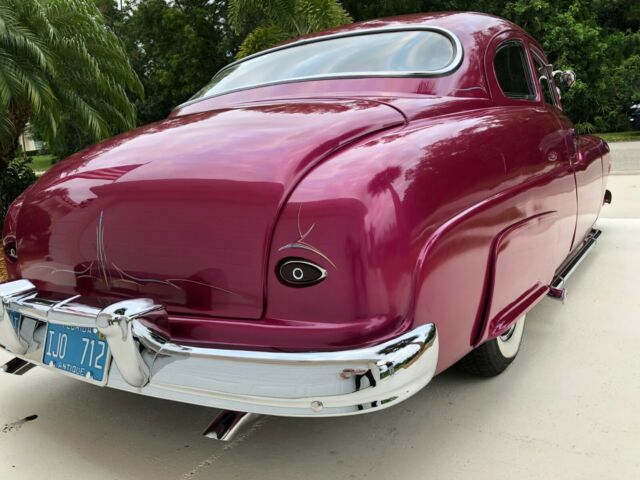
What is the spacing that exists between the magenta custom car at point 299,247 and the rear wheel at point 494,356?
13mm

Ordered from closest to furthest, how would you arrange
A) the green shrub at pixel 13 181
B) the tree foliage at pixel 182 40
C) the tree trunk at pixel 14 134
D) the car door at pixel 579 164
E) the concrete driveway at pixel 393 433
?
1. the concrete driveway at pixel 393 433
2. the car door at pixel 579 164
3. the tree trunk at pixel 14 134
4. the green shrub at pixel 13 181
5. the tree foliage at pixel 182 40

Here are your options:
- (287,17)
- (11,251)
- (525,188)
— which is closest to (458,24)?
(525,188)

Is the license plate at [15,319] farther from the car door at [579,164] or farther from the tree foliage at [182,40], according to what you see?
the tree foliage at [182,40]

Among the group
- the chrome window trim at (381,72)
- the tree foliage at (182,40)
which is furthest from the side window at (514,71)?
the tree foliage at (182,40)

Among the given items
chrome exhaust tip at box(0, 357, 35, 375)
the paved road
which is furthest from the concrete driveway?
the paved road

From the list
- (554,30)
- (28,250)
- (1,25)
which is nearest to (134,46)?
(554,30)

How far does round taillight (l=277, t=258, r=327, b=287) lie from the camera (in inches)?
62.1

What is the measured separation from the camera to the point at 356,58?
2.64 m

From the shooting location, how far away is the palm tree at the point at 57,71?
702cm

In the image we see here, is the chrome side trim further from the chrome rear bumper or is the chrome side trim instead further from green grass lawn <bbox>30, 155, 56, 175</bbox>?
green grass lawn <bbox>30, 155, 56, 175</bbox>

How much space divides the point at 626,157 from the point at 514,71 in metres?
10.5

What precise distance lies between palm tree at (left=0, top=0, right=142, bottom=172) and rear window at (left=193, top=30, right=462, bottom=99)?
5.05m

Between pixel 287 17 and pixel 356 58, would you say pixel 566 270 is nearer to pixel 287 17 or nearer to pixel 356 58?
pixel 356 58

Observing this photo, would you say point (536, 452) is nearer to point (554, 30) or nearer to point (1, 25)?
point (1, 25)
